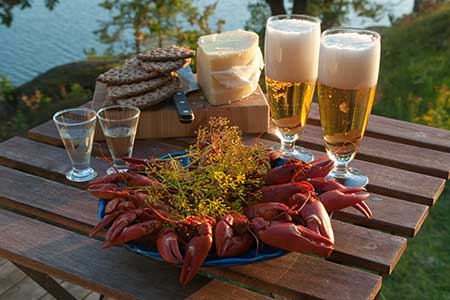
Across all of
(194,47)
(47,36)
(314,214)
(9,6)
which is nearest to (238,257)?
(314,214)

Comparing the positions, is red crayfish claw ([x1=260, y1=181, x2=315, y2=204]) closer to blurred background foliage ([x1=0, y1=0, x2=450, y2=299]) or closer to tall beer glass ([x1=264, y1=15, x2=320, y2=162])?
tall beer glass ([x1=264, y1=15, x2=320, y2=162])

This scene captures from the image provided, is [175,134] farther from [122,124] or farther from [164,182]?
[164,182]

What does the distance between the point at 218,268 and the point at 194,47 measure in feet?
9.80

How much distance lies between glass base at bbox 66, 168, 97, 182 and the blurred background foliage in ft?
6.99

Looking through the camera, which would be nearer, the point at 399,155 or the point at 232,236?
the point at 232,236

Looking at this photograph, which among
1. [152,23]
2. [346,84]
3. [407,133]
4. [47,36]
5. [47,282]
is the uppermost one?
[346,84]

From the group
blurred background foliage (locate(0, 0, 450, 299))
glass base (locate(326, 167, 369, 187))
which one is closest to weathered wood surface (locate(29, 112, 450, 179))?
glass base (locate(326, 167, 369, 187))

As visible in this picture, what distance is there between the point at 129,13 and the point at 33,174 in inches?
107

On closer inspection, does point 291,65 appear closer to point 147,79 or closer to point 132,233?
point 147,79

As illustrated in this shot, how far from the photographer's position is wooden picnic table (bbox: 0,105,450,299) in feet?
3.60

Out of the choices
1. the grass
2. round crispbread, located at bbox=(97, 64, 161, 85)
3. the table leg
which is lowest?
the grass

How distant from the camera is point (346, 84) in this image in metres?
1.32

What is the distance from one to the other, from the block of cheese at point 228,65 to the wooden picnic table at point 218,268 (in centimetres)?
14

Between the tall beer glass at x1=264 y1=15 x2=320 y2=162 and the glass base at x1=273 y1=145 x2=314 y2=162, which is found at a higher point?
the tall beer glass at x1=264 y1=15 x2=320 y2=162
